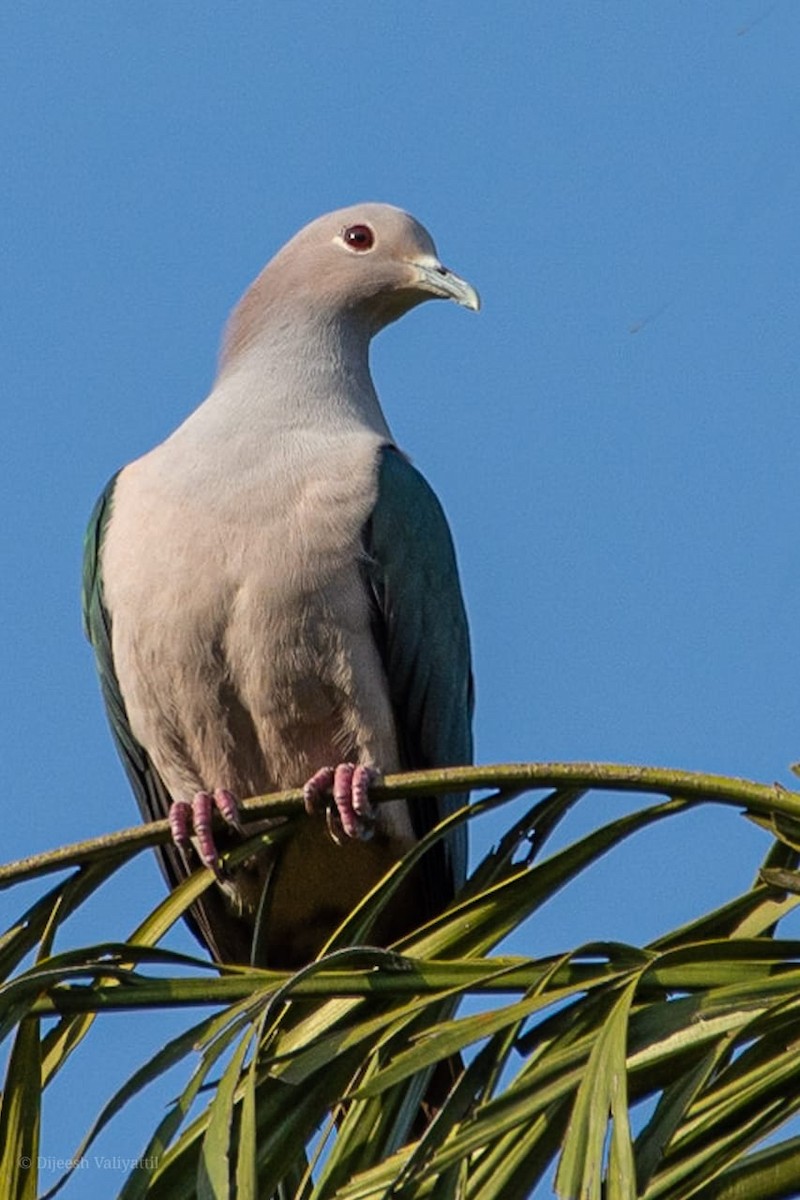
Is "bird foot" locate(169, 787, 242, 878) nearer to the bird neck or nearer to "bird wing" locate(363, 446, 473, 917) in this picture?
"bird wing" locate(363, 446, 473, 917)

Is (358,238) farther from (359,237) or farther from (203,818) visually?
(203,818)

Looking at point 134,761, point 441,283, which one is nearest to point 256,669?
point 134,761

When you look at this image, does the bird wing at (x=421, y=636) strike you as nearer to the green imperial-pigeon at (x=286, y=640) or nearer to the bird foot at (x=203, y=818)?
the green imperial-pigeon at (x=286, y=640)

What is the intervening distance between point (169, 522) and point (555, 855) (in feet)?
6.70

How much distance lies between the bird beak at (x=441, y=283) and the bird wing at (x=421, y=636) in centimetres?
88

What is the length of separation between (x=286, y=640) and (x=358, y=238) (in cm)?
172

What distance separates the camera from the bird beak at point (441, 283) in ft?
21.3

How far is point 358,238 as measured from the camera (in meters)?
6.55

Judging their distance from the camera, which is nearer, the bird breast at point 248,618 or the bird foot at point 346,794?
the bird foot at point 346,794

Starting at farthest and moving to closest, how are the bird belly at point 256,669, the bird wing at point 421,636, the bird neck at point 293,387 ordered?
1. the bird neck at point 293,387
2. the bird wing at point 421,636
3. the bird belly at point 256,669

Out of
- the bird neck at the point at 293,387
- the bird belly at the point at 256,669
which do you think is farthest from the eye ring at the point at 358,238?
the bird belly at the point at 256,669

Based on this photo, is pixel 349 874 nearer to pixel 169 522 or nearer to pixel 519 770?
pixel 169 522

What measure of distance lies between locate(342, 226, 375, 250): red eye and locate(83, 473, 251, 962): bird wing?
1238mm

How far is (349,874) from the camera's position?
18.5ft
